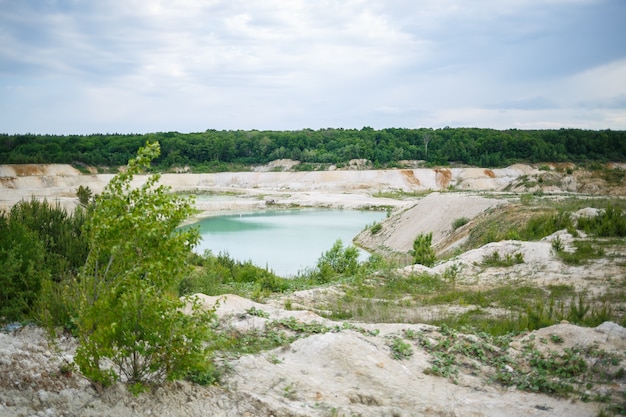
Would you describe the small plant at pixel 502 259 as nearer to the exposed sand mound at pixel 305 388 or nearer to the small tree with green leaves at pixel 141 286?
the exposed sand mound at pixel 305 388

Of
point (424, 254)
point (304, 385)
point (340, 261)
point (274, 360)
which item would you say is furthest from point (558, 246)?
point (304, 385)

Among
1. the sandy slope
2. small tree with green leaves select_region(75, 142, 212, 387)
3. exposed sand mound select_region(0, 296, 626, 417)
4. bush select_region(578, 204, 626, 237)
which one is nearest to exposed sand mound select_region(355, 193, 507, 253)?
bush select_region(578, 204, 626, 237)

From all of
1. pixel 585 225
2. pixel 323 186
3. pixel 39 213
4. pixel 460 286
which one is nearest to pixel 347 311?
pixel 460 286

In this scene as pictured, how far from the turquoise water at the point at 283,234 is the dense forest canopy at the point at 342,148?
127 feet

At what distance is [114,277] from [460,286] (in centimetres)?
1010

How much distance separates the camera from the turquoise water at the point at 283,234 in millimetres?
25875

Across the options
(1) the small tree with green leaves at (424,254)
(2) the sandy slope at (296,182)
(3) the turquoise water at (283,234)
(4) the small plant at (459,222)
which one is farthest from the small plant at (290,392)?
(2) the sandy slope at (296,182)

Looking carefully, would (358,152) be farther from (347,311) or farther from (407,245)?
(347,311)

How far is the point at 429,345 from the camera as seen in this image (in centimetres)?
775

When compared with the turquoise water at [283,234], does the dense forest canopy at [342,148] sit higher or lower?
higher

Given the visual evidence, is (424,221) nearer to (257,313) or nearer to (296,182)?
(257,313)

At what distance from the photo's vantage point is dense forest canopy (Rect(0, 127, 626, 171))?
266 ft

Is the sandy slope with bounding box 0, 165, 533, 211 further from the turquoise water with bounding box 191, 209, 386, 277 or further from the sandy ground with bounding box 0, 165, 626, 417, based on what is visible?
the sandy ground with bounding box 0, 165, 626, 417

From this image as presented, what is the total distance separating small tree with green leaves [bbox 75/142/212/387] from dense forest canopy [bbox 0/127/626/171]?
74.4 m
